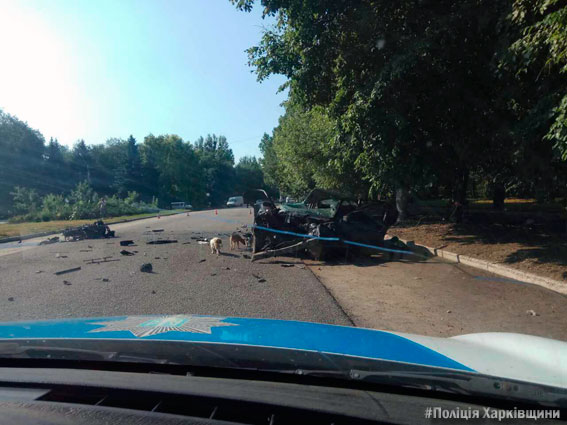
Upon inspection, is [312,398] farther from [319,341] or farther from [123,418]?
[123,418]

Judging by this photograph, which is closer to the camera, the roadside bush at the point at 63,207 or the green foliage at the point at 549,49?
the green foliage at the point at 549,49

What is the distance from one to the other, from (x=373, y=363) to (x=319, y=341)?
0.50 metres

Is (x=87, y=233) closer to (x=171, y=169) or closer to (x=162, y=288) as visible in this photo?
(x=162, y=288)

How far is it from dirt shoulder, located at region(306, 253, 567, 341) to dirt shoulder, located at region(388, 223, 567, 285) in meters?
0.80

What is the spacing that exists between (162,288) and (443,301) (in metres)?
5.12

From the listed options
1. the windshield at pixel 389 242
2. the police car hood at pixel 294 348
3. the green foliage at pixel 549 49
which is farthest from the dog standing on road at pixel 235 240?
the police car hood at pixel 294 348

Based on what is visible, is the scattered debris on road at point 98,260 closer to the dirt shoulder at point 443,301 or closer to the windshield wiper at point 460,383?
the dirt shoulder at point 443,301

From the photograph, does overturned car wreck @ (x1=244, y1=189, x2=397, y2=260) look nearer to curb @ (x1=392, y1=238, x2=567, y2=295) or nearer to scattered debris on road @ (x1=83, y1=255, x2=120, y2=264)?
curb @ (x1=392, y1=238, x2=567, y2=295)

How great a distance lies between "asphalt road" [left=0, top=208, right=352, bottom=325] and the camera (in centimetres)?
632

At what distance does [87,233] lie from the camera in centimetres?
1778

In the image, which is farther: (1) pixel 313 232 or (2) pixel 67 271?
(1) pixel 313 232

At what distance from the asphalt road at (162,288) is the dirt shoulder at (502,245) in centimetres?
459

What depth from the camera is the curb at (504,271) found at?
7.60m

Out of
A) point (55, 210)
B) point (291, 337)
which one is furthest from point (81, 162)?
point (291, 337)
